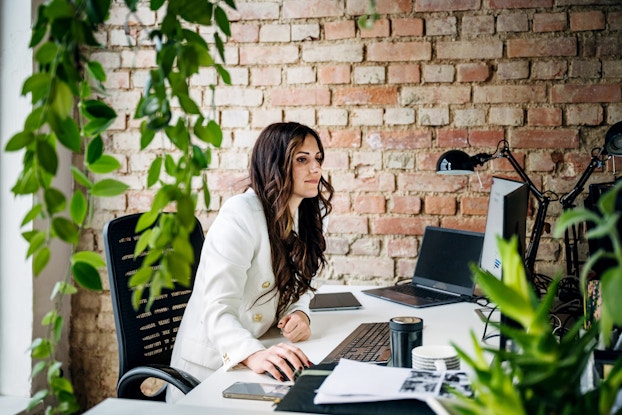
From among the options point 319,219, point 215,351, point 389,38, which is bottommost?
point 215,351

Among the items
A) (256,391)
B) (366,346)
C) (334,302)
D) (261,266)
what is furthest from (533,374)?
(334,302)

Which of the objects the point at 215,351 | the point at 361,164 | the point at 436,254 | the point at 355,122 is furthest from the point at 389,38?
the point at 215,351

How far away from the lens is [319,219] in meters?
2.16

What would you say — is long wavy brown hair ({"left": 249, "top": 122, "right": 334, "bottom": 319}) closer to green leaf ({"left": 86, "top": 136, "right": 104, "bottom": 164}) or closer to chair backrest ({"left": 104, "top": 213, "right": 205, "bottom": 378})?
chair backrest ({"left": 104, "top": 213, "right": 205, "bottom": 378})

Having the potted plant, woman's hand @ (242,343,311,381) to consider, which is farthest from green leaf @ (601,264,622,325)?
woman's hand @ (242,343,311,381)

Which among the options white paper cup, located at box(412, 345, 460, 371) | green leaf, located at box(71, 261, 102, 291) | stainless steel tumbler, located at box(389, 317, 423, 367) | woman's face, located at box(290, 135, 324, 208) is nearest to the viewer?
green leaf, located at box(71, 261, 102, 291)

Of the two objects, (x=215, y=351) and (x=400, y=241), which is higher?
(x=400, y=241)

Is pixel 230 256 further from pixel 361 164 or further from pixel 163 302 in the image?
pixel 361 164

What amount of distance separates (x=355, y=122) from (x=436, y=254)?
0.64 m

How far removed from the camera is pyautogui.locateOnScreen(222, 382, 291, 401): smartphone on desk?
1204 mm

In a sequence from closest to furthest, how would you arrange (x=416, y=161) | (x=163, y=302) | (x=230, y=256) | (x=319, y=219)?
(x=230, y=256), (x=163, y=302), (x=319, y=219), (x=416, y=161)

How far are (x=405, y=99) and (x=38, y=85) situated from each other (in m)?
2.00

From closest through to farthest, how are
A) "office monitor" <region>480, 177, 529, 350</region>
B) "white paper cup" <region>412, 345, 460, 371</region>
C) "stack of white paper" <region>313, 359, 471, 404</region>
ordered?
"stack of white paper" <region>313, 359, 471, 404</region> < "white paper cup" <region>412, 345, 460, 371</region> < "office monitor" <region>480, 177, 529, 350</region>

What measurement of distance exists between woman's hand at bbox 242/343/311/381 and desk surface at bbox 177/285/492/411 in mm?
20
